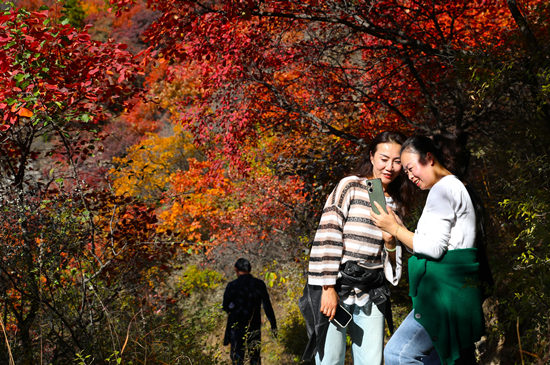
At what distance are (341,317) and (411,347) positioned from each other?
416mm

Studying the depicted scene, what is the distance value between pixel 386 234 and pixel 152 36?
331 cm

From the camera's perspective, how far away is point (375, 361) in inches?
99.2

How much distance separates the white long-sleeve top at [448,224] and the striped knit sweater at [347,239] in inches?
18.0

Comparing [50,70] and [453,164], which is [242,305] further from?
[453,164]

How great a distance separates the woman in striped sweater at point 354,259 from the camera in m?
2.51

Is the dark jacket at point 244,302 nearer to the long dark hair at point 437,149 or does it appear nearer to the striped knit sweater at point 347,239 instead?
the striped knit sweater at point 347,239

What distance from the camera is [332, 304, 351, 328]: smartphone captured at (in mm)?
2514

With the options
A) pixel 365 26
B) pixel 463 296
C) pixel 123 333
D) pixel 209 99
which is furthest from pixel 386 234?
pixel 209 99

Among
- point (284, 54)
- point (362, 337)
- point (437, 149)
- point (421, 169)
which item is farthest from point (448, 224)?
point (284, 54)

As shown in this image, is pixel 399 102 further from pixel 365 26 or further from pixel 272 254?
pixel 272 254

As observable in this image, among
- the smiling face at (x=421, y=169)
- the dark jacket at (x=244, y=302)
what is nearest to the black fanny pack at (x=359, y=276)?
the smiling face at (x=421, y=169)

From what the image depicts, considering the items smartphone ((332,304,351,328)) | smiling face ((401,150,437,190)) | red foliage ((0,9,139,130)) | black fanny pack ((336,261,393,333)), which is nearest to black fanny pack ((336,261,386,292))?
black fanny pack ((336,261,393,333))

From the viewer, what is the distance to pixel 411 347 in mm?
2275

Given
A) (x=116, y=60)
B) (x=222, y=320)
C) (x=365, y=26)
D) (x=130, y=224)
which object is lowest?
(x=222, y=320)
